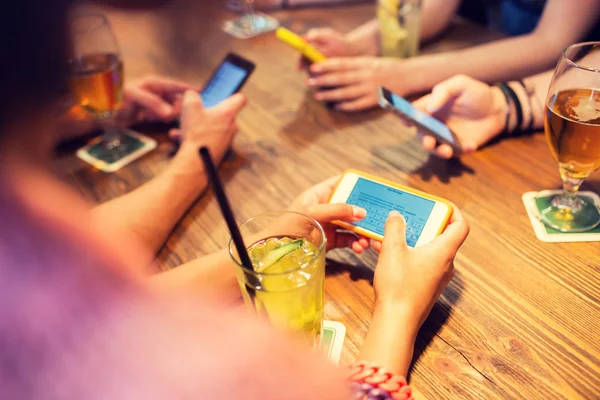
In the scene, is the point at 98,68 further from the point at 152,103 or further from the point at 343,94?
the point at 343,94

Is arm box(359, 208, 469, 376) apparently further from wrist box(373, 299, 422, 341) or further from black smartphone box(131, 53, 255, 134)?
black smartphone box(131, 53, 255, 134)

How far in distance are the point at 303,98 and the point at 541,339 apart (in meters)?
0.93

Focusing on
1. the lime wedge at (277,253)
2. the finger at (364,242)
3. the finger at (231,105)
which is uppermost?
the lime wedge at (277,253)

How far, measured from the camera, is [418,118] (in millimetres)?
1078

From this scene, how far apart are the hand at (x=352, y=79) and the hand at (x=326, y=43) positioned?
0.35ft

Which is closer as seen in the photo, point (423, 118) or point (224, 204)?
point (224, 204)

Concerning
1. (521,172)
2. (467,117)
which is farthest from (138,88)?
(521,172)

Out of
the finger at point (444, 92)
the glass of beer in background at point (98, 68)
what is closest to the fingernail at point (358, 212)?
the finger at point (444, 92)

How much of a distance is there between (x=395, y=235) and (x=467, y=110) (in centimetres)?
55

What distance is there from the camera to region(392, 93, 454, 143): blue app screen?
3.50 ft

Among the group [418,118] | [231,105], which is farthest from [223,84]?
[418,118]

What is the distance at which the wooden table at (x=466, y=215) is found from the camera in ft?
2.23

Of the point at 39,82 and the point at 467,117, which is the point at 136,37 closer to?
the point at 467,117

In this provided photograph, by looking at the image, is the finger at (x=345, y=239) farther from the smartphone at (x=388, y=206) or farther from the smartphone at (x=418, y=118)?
the smartphone at (x=418, y=118)
